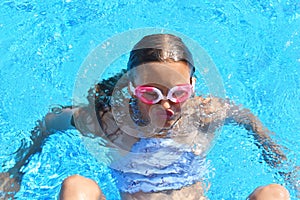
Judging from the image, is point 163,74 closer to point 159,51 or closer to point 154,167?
point 159,51

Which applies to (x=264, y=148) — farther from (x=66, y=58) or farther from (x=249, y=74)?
(x=66, y=58)

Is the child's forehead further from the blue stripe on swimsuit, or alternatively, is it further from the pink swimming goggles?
the blue stripe on swimsuit

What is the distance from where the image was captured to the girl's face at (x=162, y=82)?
8.06 feet

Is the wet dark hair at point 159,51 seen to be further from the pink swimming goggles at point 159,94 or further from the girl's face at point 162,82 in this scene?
the pink swimming goggles at point 159,94

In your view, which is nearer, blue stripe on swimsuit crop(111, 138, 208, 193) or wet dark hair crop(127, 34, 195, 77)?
wet dark hair crop(127, 34, 195, 77)

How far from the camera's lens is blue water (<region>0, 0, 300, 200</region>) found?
3316 mm

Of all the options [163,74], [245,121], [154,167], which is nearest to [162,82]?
[163,74]

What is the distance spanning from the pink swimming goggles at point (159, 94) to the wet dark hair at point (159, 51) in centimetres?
16

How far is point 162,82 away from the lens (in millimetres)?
2455

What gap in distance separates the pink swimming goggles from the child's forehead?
0.11 feet

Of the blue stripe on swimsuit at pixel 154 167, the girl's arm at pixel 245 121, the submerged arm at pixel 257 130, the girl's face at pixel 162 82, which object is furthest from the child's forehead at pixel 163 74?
the submerged arm at pixel 257 130

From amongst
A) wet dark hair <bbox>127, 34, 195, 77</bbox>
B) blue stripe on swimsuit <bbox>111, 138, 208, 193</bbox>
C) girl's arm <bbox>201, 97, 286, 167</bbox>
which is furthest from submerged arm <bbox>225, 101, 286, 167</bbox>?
wet dark hair <bbox>127, 34, 195, 77</bbox>

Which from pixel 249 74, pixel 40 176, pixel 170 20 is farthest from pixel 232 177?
pixel 170 20

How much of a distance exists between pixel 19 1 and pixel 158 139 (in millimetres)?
2556
